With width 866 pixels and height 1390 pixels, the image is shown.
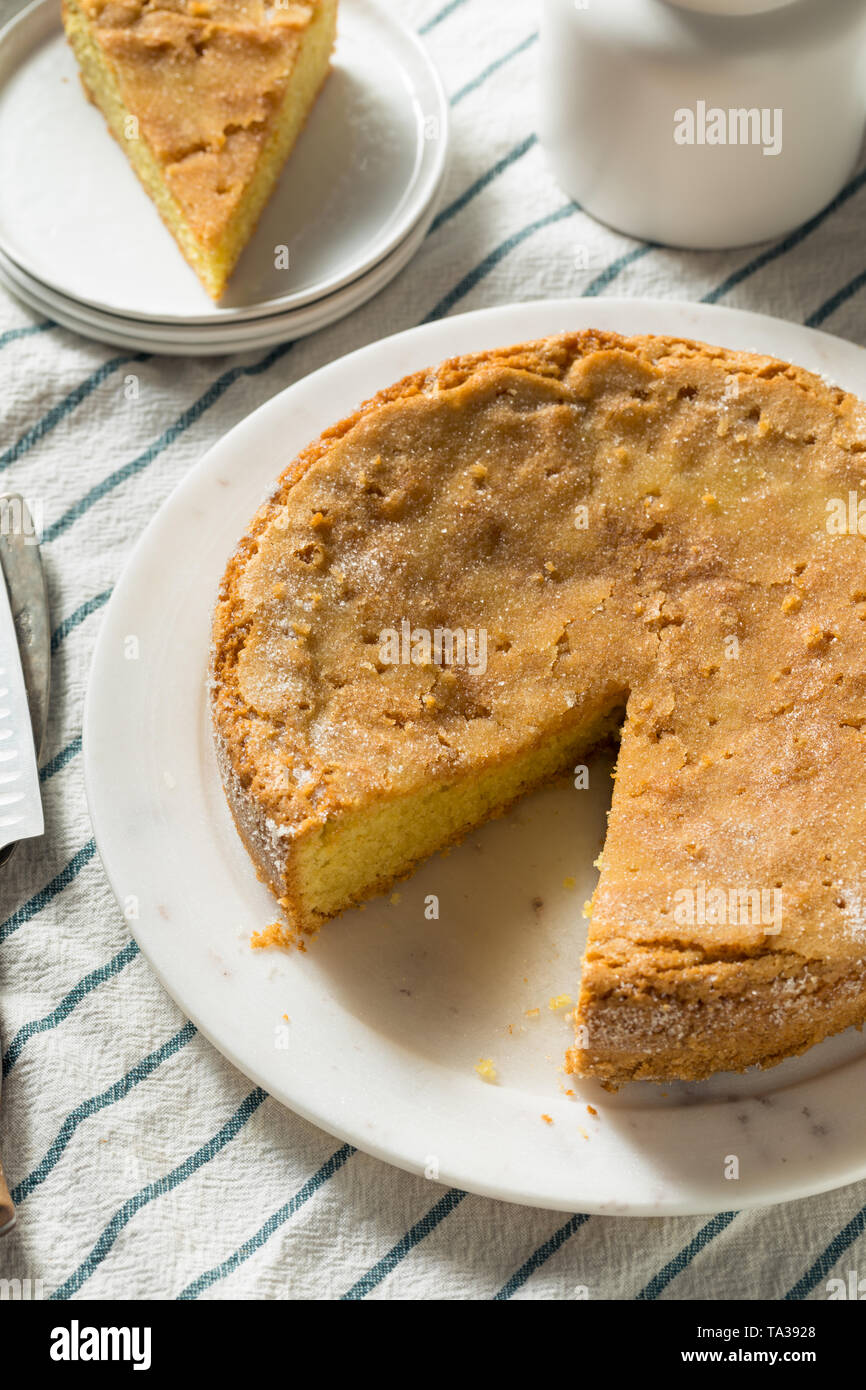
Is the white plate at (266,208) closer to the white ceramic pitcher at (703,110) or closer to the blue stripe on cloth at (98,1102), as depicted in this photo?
the white ceramic pitcher at (703,110)

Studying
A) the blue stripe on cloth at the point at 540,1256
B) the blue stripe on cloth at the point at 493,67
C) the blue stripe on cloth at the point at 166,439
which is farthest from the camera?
the blue stripe on cloth at the point at 493,67

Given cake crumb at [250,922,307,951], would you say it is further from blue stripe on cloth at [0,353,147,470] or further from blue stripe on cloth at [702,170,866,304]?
blue stripe on cloth at [702,170,866,304]

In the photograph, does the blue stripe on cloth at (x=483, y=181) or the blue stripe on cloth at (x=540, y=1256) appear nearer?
the blue stripe on cloth at (x=540, y=1256)

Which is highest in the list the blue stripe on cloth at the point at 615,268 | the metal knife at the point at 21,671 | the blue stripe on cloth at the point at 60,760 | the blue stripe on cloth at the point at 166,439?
the blue stripe on cloth at the point at 615,268

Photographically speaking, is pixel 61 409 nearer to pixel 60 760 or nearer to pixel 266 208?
pixel 266 208

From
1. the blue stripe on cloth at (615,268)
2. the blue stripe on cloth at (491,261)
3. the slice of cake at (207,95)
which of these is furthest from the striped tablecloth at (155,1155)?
the blue stripe on cloth at (615,268)

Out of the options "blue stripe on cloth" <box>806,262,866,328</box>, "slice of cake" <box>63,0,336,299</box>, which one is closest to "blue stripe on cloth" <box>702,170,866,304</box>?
"blue stripe on cloth" <box>806,262,866,328</box>

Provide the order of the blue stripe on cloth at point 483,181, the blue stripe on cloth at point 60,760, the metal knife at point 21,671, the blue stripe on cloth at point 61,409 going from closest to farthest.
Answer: the metal knife at point 21,671 → the blue stripe on cloth at point 60,760 → the blue stripe on cloth at point 61,409 → the blue stripe on cloth at point 483,181

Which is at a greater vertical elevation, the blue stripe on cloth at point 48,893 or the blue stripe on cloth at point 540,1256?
the blue stripe on cloth at point 48,893
